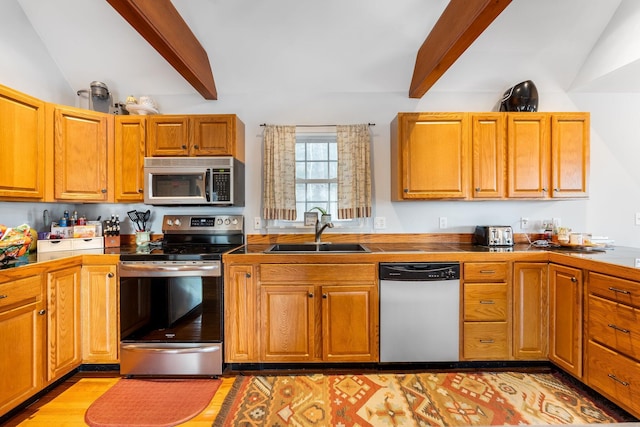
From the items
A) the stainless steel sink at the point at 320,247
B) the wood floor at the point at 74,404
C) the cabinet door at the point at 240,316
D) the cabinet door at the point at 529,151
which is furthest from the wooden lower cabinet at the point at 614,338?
the wood floor at the point at 74,404

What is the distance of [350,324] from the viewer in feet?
7.18

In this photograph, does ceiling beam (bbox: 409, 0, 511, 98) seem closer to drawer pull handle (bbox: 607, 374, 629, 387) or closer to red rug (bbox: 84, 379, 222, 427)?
drawer pull handle (bbox: 607, 374, 629, 387)

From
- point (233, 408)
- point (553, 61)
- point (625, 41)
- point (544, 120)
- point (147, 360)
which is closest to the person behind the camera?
point (233, 408)

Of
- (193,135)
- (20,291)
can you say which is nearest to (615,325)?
(193,135)

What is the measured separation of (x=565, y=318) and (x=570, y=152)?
4.70 feet

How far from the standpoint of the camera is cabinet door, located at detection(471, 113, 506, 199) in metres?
2.50

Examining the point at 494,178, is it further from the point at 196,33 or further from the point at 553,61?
the point at 196,33

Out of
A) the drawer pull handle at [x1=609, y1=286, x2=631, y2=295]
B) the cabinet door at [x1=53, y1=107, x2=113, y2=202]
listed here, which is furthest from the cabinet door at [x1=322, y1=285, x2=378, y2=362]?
the cabinet door at [x1=53, y1=107, x2=113, y2=202]

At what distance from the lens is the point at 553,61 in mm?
2662

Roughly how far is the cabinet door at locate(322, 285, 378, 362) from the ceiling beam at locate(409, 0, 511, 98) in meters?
1.78

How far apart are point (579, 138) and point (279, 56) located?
2.77m

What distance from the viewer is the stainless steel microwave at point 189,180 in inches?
97.3

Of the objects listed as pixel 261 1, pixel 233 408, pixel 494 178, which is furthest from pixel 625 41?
pixel 233 408

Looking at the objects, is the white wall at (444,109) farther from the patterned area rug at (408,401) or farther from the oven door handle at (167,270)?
the patterned area rug at (408,401)
